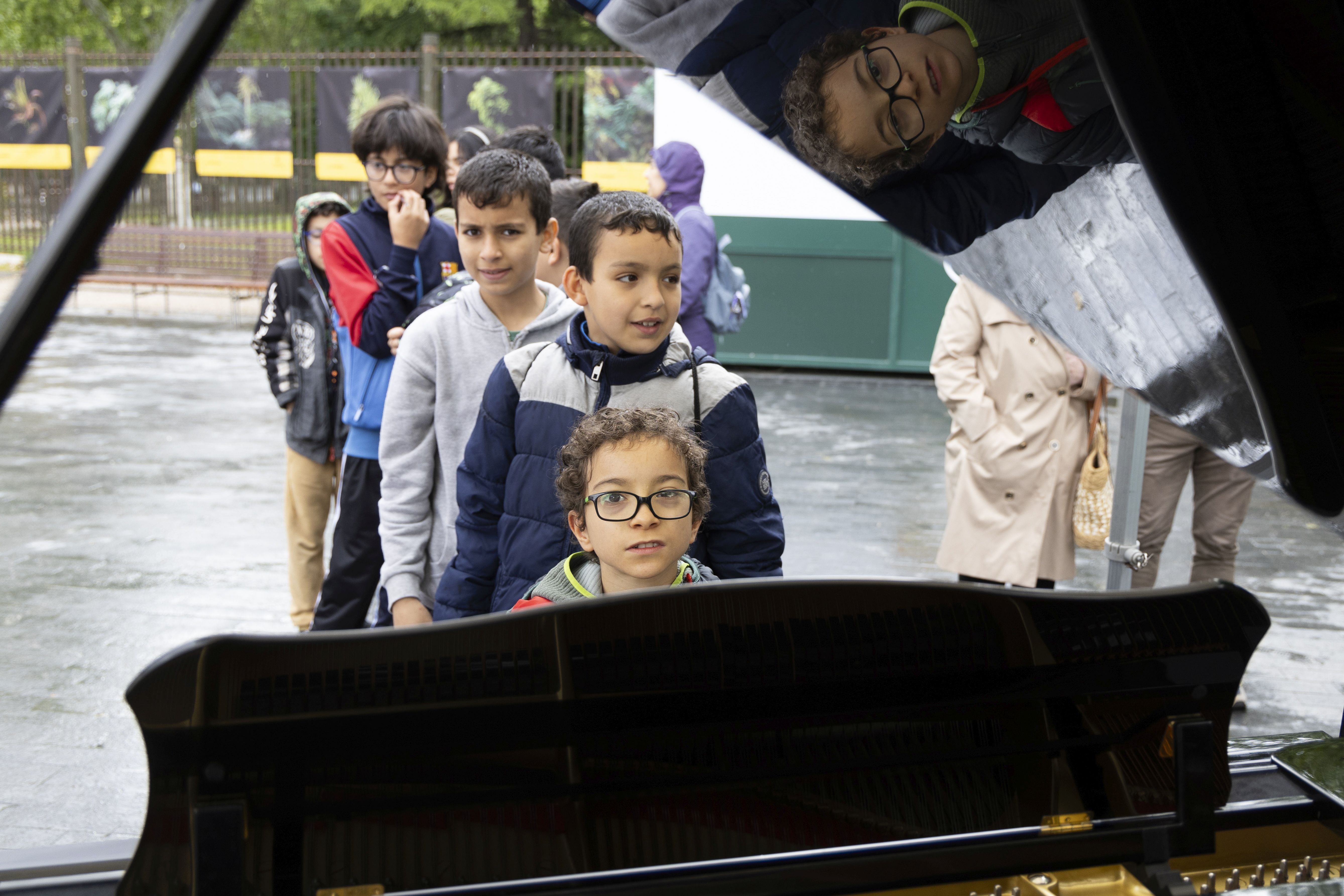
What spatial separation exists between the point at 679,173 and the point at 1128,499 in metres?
2.53

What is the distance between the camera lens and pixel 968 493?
4.06 metres

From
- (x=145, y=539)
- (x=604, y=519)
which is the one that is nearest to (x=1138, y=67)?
(x=604, y=519)

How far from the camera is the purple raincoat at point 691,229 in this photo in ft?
16.1

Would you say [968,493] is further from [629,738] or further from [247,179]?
[247,179]

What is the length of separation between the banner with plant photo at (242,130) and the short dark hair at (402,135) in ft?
34.8

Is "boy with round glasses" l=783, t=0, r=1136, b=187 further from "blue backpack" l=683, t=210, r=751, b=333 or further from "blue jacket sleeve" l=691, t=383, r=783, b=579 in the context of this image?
"blue backpack" l=683, t=210, r=751, b=333

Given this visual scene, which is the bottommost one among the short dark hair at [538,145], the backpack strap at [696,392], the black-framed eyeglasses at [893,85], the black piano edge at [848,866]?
the black piano edge at [848,866]

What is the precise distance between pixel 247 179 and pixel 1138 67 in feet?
47.1

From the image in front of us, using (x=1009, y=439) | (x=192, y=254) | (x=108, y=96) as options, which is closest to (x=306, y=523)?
(x=1009, y=439)

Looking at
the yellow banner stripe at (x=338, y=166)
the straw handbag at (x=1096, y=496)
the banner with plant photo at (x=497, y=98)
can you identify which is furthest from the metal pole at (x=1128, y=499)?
the yellow banner stripe at (x=338, y=166)

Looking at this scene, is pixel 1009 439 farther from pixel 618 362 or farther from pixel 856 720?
pixel 856 720

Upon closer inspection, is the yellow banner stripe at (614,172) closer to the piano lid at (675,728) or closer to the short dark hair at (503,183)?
the short dark hair at (503,183)

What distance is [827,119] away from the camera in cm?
157

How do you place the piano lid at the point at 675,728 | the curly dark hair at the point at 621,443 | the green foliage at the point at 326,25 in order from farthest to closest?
1. the green foliage at the point at 326,25
2. the curly dark hair at the point at 621,443
3. the piano lid at the point at 675,728
